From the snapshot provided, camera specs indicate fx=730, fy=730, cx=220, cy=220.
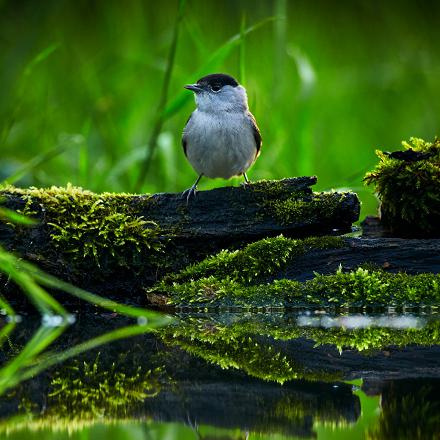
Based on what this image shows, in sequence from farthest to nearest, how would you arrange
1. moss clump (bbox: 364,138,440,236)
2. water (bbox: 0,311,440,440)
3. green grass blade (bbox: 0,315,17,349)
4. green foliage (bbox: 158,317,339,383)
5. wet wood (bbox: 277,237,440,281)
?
moss clump (bbox: 364,138,440,236) → wet wood (bbox: 277,237,440,281) → green grass blade (bbox: 0,315,17,349) → green foliage (bbox: 158,317,339,383) → water (bbox: 0,311,440,440)

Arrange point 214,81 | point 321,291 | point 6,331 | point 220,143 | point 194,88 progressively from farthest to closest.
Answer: point 214,81 → point 194,88 → point 220,143 → point 321,291 → point 6,331

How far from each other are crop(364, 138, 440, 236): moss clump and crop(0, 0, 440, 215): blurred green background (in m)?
1.12

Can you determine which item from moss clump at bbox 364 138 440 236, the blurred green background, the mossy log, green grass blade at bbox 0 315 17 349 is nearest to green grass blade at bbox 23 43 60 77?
the blurred green background

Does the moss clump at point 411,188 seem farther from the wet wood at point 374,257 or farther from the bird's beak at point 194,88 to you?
the bird's beak at point 194,88

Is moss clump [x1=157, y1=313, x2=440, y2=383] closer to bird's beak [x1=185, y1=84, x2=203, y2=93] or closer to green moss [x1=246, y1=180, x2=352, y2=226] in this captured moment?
green moss [x1=246, y1=180, x2=352, y2=226]

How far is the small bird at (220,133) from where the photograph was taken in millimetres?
5805

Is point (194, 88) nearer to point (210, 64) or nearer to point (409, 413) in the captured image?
point (210, 64)

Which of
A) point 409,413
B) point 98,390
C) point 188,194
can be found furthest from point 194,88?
point 409,413

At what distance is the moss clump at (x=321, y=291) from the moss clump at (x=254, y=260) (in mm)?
99

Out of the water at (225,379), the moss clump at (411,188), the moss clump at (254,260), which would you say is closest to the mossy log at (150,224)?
the moss clump at (254,260)

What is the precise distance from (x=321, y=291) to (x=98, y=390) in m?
2.39

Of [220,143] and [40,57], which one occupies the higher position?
[40,57]

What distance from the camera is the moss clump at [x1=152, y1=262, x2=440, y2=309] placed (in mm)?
4652

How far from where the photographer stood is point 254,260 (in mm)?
4992
